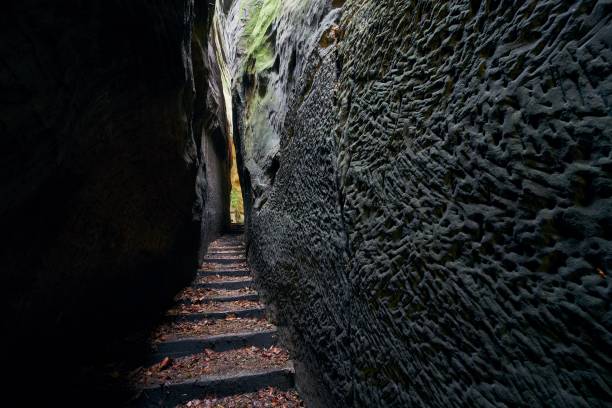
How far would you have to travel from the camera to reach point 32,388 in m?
1.65

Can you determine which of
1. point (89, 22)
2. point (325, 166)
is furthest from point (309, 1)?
point (89, 22)

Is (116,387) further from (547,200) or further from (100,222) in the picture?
(547,200)

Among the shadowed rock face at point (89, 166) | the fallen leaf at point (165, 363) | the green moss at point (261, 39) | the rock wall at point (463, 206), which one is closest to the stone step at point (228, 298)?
the shadowed rock face at point (89, 166)

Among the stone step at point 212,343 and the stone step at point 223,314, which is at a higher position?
the stone step at point 223,314

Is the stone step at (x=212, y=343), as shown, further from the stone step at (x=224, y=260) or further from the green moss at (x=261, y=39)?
the green moss at (x=261, y=39)

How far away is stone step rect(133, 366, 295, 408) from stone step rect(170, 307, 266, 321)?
33.8 inches

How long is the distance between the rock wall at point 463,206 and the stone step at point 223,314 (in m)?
1.31

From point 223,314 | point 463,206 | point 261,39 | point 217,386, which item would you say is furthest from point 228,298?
point 261,39

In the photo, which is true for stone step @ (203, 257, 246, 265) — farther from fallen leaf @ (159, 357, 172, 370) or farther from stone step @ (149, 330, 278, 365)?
fallen leaf @ (159, 357, 172, 370)

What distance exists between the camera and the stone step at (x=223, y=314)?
2.83m

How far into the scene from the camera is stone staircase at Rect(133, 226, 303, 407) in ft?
6.32

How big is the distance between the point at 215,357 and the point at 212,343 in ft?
0.45

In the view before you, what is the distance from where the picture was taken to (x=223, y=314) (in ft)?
9.52

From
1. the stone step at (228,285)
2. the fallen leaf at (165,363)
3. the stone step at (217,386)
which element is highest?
the stone step at (228,285)
